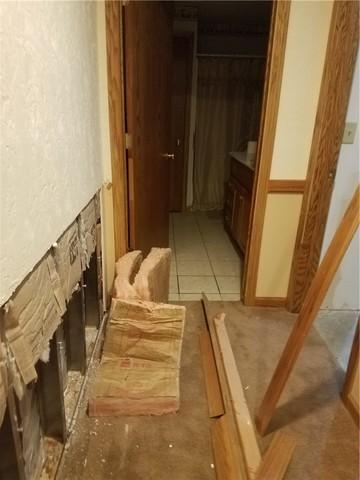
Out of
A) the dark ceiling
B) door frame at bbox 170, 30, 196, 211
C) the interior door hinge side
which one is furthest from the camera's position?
door frame at bbox 170, 30, 196, 211

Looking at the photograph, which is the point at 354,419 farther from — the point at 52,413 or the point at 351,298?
the point at 52,413

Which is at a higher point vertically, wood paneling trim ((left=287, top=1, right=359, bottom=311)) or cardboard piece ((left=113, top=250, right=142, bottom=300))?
wood paneling trim ((left=287, top=1, right=359, bottom=311))

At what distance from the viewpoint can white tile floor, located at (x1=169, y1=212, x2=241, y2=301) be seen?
2563 mm

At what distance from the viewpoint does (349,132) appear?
1.94 metres

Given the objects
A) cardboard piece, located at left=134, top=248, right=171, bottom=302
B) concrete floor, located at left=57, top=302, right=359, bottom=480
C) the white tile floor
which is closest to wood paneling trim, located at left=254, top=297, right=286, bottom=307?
the white tile floor

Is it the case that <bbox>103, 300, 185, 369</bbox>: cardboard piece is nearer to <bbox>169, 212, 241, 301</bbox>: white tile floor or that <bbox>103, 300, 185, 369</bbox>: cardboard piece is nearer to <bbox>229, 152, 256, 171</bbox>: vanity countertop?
<bbox>169, 212, 241, 301</bbox>: white tile floor

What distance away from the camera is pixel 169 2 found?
7.34 feet

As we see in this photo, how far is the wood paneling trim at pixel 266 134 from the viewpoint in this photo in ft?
5.90

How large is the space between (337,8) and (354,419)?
1.95 meters

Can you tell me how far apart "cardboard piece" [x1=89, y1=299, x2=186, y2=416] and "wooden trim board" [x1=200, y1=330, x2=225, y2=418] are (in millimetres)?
167

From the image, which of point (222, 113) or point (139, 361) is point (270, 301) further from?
point (222, 113)

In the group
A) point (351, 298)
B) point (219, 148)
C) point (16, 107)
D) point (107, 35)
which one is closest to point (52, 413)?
point (16, 107)

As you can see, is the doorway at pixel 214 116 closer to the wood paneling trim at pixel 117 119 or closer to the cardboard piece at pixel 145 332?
the wood paneling trim at pixel 117 119

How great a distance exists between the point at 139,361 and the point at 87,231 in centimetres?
65
